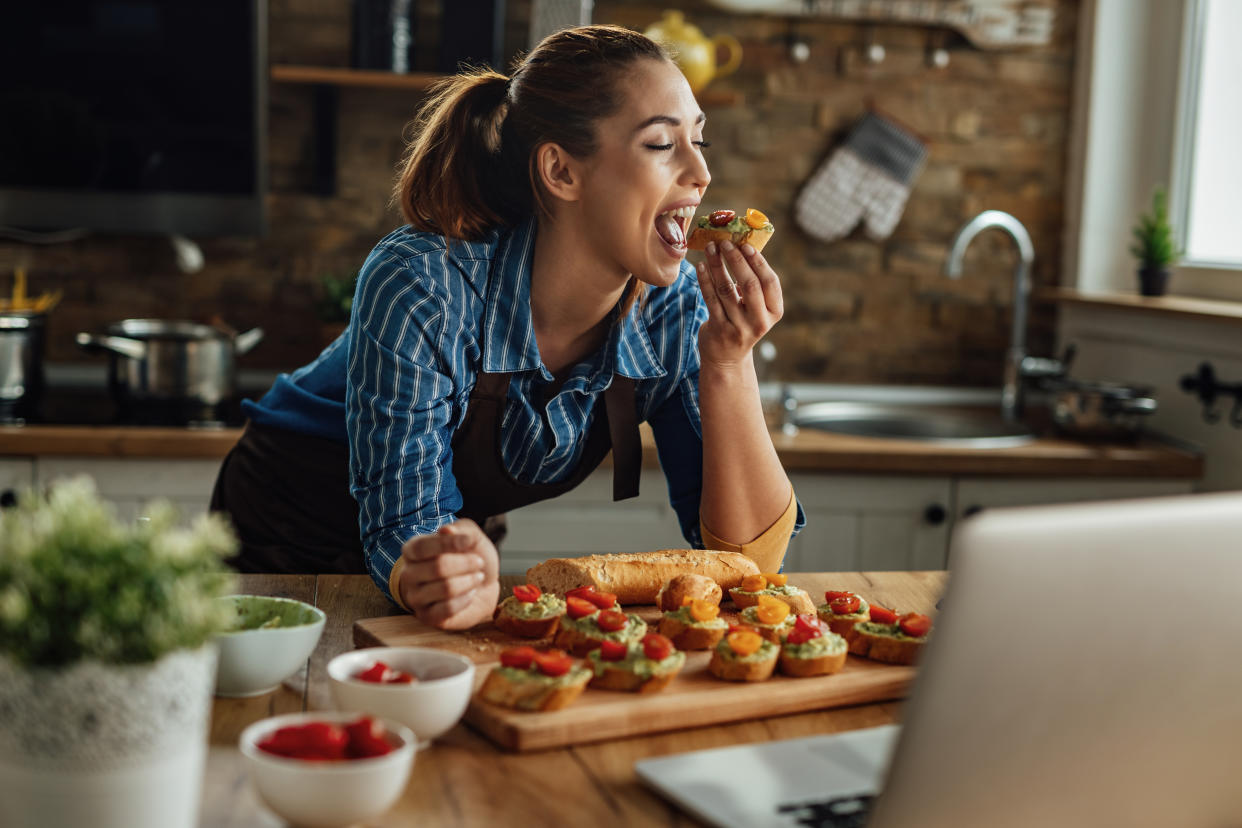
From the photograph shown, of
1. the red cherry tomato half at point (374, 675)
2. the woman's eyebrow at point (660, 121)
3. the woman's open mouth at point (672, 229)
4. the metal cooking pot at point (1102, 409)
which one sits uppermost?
the woman's eyebrow at point (660, 121)

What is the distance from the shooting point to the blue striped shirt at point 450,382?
156 centimetres

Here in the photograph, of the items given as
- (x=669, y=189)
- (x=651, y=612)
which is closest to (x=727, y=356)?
(x=669, y=189)

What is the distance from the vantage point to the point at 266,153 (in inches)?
122

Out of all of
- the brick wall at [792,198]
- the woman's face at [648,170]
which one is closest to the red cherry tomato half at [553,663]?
the woman's face at [648,170]

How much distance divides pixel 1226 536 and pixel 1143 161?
9.30 ft

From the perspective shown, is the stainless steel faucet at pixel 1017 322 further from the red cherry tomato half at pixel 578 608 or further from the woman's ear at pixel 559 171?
the red cherry tomato half at pixel 578 608

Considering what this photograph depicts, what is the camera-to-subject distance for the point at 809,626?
4.15 ft

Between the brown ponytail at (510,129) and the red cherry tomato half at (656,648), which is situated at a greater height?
the brown ponytail at (510,129)

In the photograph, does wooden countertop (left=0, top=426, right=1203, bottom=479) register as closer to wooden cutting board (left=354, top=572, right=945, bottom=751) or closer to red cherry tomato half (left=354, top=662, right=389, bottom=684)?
wooden cutting board (left=354, top=572, right=945, bottom=751)

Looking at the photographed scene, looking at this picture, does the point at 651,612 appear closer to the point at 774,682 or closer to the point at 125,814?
the point at 774,682

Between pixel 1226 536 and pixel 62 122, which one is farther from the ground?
pixel 62 122

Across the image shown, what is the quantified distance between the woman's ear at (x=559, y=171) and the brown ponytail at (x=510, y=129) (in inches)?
0.4

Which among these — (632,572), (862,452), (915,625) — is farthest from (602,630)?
(862,452)

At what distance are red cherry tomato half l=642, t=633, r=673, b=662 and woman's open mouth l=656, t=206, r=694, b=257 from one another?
718 millimetres
